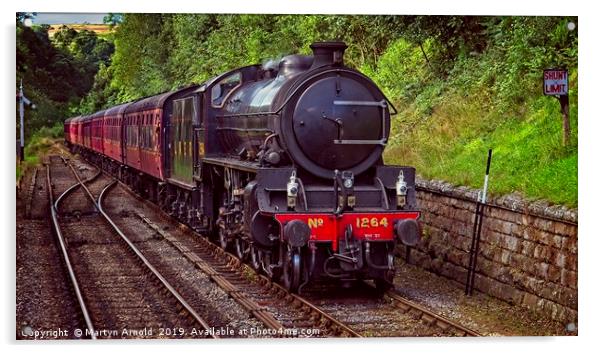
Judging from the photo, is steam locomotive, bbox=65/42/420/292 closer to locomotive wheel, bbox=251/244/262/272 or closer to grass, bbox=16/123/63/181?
locomotive wheel, bbox=251/244/262/272

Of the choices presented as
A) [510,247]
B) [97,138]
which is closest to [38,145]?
[510,247]

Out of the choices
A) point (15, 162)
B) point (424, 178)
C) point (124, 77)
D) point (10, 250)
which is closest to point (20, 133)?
point (15, 162)

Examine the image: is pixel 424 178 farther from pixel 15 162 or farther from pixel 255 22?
pixel 15 162

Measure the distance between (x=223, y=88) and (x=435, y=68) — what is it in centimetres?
309

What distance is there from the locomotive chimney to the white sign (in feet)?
7.40

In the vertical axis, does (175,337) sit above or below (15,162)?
below

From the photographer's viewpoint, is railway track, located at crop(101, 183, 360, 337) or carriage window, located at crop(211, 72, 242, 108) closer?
railway track, located at crop(101, 183, 360, 337)

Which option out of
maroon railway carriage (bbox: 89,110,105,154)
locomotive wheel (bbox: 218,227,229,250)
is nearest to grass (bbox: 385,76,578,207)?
locomotive wheel (bbox: 218,227,229,250)

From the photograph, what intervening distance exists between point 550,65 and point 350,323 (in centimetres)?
387

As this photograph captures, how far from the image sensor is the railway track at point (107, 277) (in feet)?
31.4

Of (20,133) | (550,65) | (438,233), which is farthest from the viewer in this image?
(438,233)

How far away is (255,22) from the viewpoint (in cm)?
1066

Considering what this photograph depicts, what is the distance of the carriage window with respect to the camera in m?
13.3

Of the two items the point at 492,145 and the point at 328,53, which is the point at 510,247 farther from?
the point at 328,53
